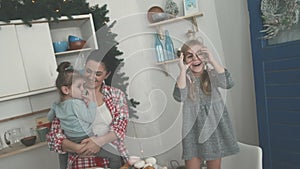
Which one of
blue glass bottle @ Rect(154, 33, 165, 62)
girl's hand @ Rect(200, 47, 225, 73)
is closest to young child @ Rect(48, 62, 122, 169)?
blue glass bottle @ Rect(154, 33, 165, 62)

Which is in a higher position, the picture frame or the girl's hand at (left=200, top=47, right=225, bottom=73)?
the picture frame

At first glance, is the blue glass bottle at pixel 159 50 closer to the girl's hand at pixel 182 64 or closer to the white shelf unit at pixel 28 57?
the girl's hand at pixel 182 64

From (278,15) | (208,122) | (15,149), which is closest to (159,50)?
(208,122)

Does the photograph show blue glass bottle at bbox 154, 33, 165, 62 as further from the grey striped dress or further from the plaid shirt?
the plaid shirt

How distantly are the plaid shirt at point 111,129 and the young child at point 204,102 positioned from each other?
1.03 feet

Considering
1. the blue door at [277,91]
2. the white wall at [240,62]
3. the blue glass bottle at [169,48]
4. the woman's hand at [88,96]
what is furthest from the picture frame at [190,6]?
the woman's hand at [88,96]

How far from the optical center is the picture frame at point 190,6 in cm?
192

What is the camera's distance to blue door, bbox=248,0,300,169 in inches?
62.4

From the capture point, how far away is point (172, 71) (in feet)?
3.04

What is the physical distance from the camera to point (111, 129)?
112cm

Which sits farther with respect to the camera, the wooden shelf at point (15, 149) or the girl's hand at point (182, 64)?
the wooden shelf at point (15, 149)

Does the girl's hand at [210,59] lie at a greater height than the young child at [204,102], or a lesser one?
greater

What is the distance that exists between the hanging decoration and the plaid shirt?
104 centimetres

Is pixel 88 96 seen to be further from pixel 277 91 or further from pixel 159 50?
pixel 277 91
